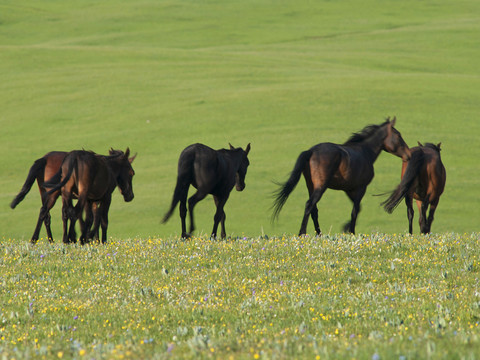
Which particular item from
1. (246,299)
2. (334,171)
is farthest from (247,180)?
(246,299)

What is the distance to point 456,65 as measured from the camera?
64312mm

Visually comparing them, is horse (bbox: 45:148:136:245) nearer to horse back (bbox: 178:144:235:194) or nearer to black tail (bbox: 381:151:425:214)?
horse back (bbox: 178:144:235:194)

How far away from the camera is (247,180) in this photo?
106 ft

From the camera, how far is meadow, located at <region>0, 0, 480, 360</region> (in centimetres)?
745

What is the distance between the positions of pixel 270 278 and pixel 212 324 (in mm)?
2523

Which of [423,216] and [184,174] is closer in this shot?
[184,174]

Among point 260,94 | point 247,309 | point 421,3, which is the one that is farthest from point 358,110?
point 421,3

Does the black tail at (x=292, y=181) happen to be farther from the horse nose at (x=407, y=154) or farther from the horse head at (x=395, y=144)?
the horse nose at (x=407, y=154)

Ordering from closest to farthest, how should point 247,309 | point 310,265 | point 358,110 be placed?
1. point 247,309
2. point 310,265
3. point 358,110

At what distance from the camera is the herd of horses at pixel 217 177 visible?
1489 cm

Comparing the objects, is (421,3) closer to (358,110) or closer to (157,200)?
(358,110)

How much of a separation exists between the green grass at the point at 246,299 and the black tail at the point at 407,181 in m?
3.17

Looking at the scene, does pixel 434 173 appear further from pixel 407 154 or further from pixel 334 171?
pixel 334 171

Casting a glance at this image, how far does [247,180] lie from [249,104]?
14.7m
